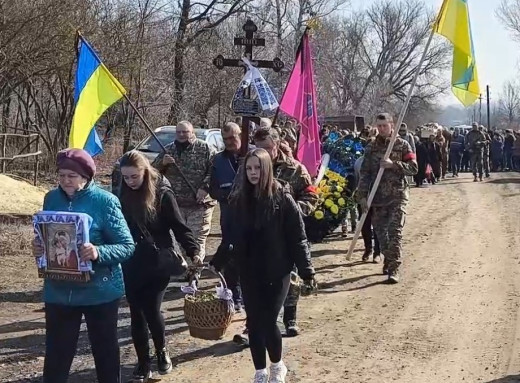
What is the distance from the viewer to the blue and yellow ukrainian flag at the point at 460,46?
9.57 meters

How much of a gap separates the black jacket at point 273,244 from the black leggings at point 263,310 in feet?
0.20

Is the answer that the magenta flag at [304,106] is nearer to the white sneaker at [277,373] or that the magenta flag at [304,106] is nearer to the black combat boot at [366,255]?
the black combat boot at [366,255]

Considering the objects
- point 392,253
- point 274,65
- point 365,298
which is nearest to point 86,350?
point 365,298

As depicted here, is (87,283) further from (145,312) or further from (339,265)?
(339,265)

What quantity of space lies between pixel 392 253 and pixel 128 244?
517 centimetres

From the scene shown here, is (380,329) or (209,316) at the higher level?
(209,316)

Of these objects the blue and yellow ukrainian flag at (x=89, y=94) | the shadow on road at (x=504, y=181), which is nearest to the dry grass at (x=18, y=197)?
the blue and yellow ukrainian flag at (x=89, y=94)

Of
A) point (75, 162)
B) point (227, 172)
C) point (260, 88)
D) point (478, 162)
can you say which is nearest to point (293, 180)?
point (227, 172)

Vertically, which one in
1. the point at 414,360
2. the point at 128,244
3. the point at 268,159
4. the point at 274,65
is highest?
the point at 274,65

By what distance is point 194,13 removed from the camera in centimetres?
2948

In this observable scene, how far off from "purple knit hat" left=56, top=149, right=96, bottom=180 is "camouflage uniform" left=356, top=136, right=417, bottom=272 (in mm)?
5285

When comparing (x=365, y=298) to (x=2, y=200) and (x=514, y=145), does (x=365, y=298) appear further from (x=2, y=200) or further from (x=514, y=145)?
(x=514, y=145)

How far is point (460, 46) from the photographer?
9578 mm

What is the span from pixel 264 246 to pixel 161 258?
72 cm
